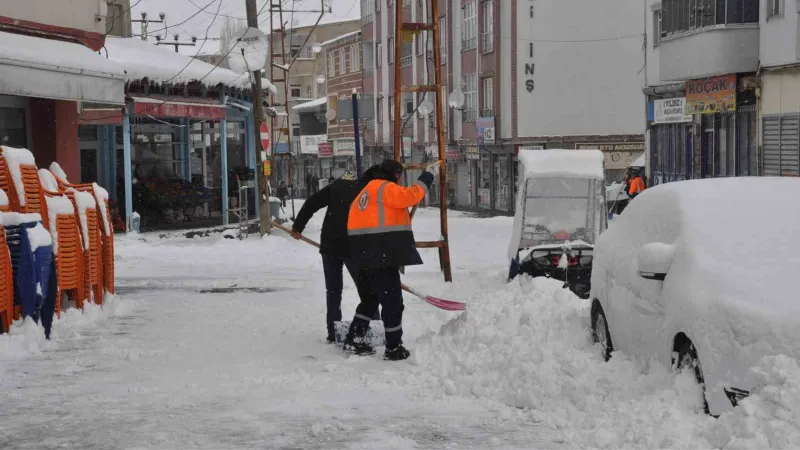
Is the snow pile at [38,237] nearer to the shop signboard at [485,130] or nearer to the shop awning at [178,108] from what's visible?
the shop awning at [178,108]

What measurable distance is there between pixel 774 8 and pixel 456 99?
20724 millimetres

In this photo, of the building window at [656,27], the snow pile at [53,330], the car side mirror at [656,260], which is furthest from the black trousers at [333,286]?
the building window at [656,27]

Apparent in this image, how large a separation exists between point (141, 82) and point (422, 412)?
20.6 m

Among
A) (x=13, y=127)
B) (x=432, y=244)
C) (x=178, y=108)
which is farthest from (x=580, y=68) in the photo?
(x=13, y=127)

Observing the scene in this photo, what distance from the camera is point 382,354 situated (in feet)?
30.3

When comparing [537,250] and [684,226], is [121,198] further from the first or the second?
[684,226]

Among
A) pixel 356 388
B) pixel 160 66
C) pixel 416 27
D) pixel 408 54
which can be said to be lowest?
pixel 356 388

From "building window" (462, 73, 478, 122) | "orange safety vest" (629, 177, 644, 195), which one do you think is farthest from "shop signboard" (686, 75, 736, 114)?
"building window" (462, 73, 478, 122)

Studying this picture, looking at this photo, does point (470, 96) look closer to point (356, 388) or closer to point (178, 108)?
point (178, 108)

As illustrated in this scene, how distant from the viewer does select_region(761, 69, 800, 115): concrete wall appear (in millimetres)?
24844

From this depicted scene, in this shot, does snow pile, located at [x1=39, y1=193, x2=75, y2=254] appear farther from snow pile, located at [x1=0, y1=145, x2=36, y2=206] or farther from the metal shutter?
the metal shutter

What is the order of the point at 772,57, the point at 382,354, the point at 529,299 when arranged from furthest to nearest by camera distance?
the point at 772,57, the point at 529,299, the point at 382,354

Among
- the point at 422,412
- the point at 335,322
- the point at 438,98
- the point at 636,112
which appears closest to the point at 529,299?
the point at 335,322

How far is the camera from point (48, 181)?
1131cm
